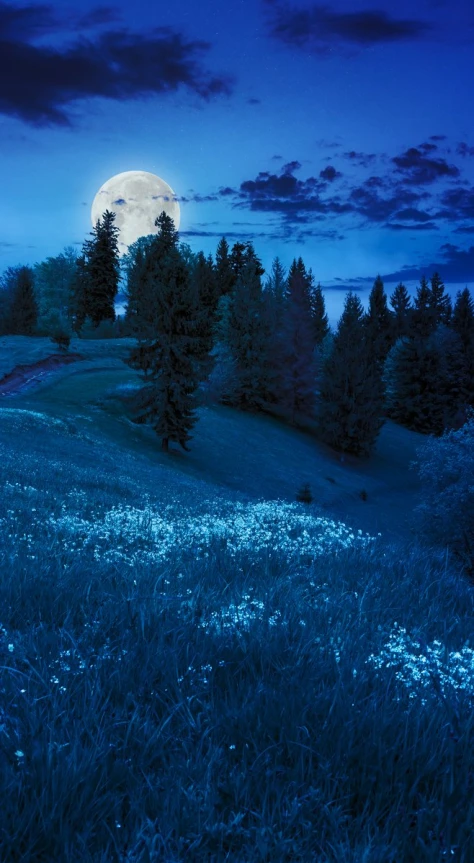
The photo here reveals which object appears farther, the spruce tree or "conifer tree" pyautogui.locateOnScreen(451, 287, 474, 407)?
"conifer tree" pyautogui.locateOnScreen(451, 287, 474, 407)

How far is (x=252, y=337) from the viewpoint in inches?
3361

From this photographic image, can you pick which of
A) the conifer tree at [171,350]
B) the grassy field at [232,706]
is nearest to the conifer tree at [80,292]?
the conifer tree at [171,350]

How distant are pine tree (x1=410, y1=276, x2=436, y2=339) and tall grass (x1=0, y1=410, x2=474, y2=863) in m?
121

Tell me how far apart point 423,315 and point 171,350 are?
83.1m

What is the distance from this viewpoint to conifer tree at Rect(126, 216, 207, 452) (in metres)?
54.8

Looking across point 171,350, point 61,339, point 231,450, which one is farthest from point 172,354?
point 61,339

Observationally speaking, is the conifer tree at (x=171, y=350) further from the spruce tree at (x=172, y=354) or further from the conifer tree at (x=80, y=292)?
the conifer tree at (x=80, y=292)

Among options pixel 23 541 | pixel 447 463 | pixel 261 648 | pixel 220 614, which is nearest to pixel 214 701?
pixel 261 648

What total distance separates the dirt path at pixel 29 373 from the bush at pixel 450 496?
40013 mm

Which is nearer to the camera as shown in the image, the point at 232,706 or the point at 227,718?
the point at 227,718

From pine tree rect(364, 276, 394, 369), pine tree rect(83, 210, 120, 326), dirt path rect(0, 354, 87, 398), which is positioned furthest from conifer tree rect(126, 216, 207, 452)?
pine tree rect(364, 276, 394, 369)

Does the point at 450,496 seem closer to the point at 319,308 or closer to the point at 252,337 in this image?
the point at 252,337

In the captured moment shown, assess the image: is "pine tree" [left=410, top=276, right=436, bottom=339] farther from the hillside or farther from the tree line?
the hillside

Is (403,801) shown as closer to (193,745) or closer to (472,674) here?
(193,745)
